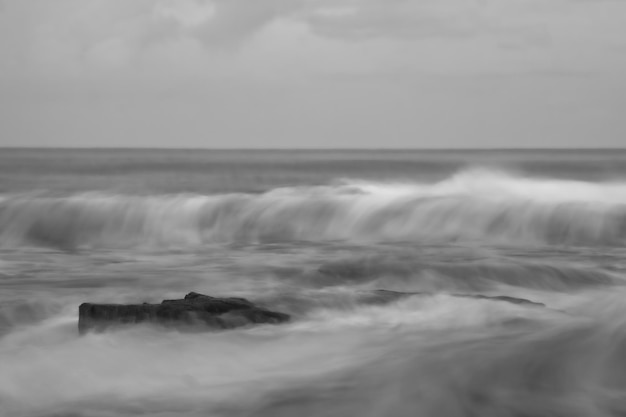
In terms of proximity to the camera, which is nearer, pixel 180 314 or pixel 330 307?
pixel 180 314

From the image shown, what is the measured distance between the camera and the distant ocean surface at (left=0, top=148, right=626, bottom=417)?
7.06 m

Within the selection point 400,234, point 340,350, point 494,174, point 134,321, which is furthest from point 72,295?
point 494,174

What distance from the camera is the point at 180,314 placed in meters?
8.46

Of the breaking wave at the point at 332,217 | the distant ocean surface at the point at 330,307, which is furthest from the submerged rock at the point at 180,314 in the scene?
the breaking wave at the point at 332,217

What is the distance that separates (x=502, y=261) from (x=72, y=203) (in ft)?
40.8

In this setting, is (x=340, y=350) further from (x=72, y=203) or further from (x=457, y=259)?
(x=72, y=203)

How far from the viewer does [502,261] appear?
1414 cm

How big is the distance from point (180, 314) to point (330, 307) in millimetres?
A: 2109

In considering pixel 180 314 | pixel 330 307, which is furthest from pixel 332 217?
pixel 180 314

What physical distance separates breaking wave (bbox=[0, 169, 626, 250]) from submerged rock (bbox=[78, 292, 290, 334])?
9.69 meters

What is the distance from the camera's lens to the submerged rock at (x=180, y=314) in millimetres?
8398

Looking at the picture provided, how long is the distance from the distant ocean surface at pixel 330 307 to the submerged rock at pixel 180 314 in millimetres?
146

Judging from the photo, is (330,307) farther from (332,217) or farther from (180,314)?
(332,217)

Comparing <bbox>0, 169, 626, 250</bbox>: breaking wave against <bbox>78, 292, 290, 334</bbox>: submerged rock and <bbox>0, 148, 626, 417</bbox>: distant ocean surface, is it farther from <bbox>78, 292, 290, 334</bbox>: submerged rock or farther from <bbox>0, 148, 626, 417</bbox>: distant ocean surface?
<bbox>78, 292, 290, 334</bbox>: submerged rock
